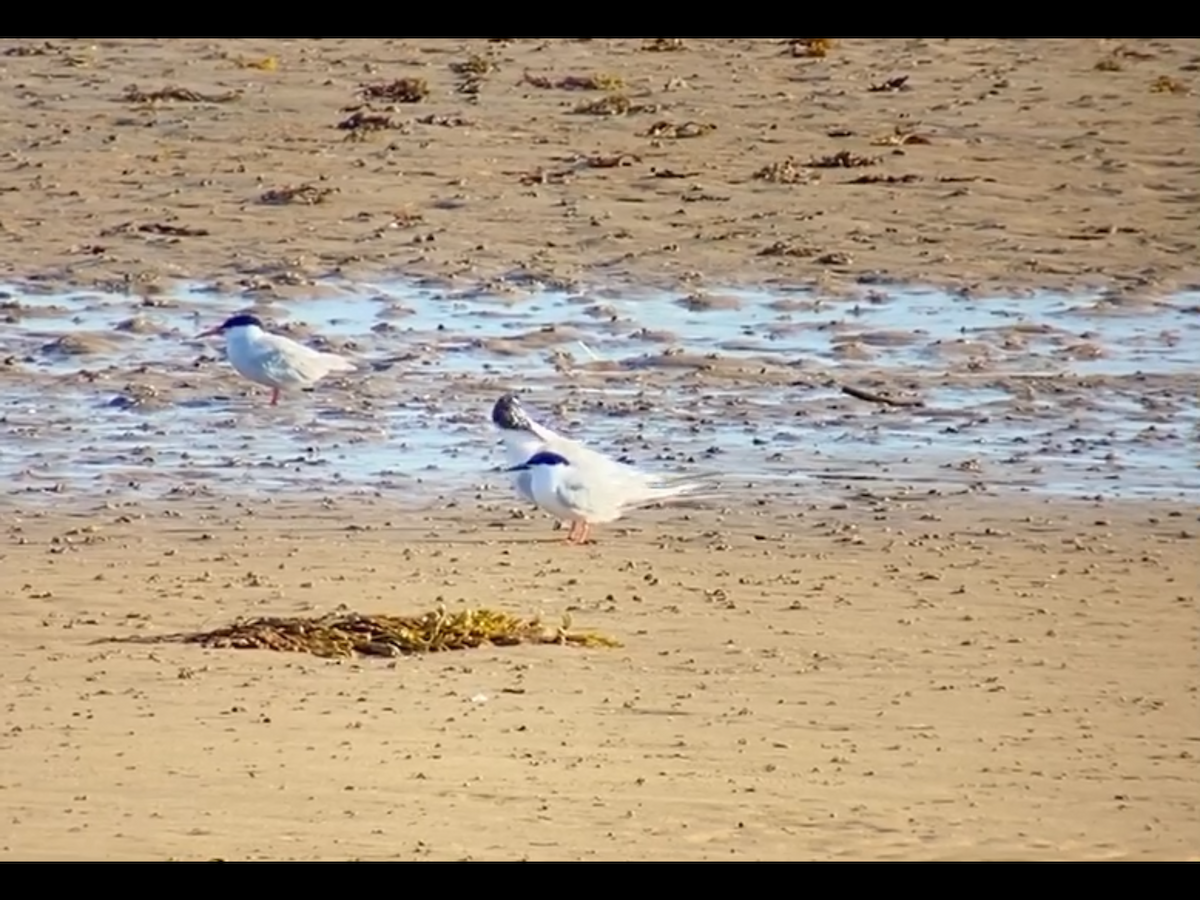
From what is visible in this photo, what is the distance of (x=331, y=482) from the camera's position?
9.91 meters

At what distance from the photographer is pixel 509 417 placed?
9648 mm

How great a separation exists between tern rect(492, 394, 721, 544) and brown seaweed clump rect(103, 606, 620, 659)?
4.09ft

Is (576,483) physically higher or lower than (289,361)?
higher

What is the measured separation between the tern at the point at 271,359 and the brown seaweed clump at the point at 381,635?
359 centimetres

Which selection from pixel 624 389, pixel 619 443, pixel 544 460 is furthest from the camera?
pixel 624 389

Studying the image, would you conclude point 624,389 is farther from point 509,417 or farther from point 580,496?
point 580,496

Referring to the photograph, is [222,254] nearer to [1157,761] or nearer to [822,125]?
[822,125]

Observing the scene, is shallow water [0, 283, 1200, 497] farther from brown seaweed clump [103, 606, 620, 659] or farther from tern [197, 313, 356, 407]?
brown seaweed clump [103, 606, 620, 659]

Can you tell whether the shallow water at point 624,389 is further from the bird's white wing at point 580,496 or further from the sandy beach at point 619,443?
the bird's white wing at point 580,496

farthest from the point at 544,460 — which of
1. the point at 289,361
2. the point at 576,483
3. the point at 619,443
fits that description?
the point at 289,361

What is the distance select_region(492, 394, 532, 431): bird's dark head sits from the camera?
959 cm

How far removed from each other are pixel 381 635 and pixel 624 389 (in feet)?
14.3

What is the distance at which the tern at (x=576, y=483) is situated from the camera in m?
8.73

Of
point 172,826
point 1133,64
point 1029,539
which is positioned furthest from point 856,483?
point 1133,64
